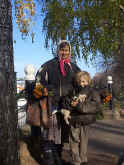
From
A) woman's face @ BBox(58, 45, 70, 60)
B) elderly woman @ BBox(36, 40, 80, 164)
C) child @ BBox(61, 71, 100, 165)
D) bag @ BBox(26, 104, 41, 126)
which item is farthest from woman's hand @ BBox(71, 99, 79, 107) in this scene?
woman's face @ BBox(58, 45, 70, 60)

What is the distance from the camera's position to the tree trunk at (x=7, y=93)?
206cm

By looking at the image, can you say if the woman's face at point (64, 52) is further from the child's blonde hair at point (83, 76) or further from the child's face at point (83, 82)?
the child's face at point (83, 82)

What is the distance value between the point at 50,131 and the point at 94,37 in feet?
17.0

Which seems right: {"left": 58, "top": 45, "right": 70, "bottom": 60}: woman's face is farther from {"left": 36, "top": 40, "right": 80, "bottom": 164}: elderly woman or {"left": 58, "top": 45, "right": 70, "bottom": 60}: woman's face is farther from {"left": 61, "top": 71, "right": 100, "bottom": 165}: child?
{"left": 61, "top": 71, "right": 100, "bottom": 165}: child

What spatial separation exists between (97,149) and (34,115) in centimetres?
191

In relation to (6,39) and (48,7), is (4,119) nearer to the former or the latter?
(6,39)

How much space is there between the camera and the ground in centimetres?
350

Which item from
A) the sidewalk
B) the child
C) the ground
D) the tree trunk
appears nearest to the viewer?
the tree trunk

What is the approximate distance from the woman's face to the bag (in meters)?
0.83

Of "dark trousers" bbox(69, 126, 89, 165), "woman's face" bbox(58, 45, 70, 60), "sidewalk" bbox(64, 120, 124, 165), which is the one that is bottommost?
"sidewalk" bbox(64, 120, 124, 165)

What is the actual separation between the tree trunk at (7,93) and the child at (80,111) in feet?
3.38

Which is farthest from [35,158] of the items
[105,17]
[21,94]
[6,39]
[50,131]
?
[105,17]

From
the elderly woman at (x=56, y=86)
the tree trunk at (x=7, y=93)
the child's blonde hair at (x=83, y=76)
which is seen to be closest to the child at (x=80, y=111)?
the child's blonde hair at (x=83, y=76)

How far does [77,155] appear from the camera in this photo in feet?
9.94
